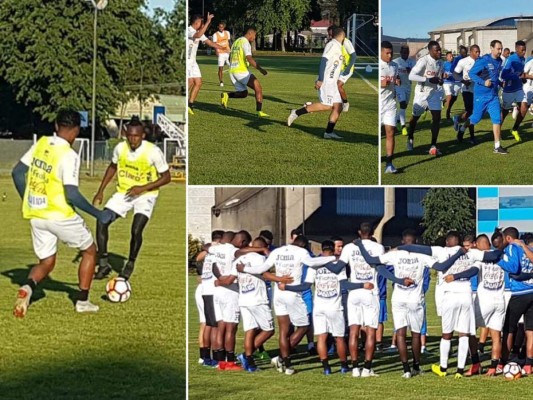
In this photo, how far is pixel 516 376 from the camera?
7.00 metres

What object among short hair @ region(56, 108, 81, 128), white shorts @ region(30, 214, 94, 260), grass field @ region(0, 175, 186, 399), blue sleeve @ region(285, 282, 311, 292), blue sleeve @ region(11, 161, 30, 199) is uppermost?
short hair @ region(56, 108, 81, 128)

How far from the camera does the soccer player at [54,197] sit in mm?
7461

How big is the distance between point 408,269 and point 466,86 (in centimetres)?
118

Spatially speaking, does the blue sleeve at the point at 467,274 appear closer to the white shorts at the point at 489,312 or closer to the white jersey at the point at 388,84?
the white shorts at the point at 489,312

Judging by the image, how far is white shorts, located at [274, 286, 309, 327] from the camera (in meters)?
7.13

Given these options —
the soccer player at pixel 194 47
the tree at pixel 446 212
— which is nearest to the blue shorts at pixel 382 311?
the tree at pixel 446 212

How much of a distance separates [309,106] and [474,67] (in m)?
0.99

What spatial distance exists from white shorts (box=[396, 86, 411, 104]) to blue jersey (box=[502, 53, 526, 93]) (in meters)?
0.54

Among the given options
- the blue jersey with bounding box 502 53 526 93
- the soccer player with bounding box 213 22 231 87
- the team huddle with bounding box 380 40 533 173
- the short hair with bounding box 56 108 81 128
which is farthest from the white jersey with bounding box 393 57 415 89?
the short hair with bounding box 56 108 81 128

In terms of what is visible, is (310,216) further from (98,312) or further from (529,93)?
(98,312)

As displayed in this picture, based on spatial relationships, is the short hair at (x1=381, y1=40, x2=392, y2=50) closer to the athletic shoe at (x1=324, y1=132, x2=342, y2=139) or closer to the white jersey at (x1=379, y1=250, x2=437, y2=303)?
the athletic shoe at (x1=324, y1=132, x2=342, y2=139)

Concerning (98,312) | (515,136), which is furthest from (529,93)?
(98,312)

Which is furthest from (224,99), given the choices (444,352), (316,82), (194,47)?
(444,352)

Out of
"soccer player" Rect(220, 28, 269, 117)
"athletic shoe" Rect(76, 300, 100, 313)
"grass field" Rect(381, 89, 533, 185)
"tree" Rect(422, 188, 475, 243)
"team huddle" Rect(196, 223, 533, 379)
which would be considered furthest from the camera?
"athletic shoe" Rect(76, 300, 100, 313)
